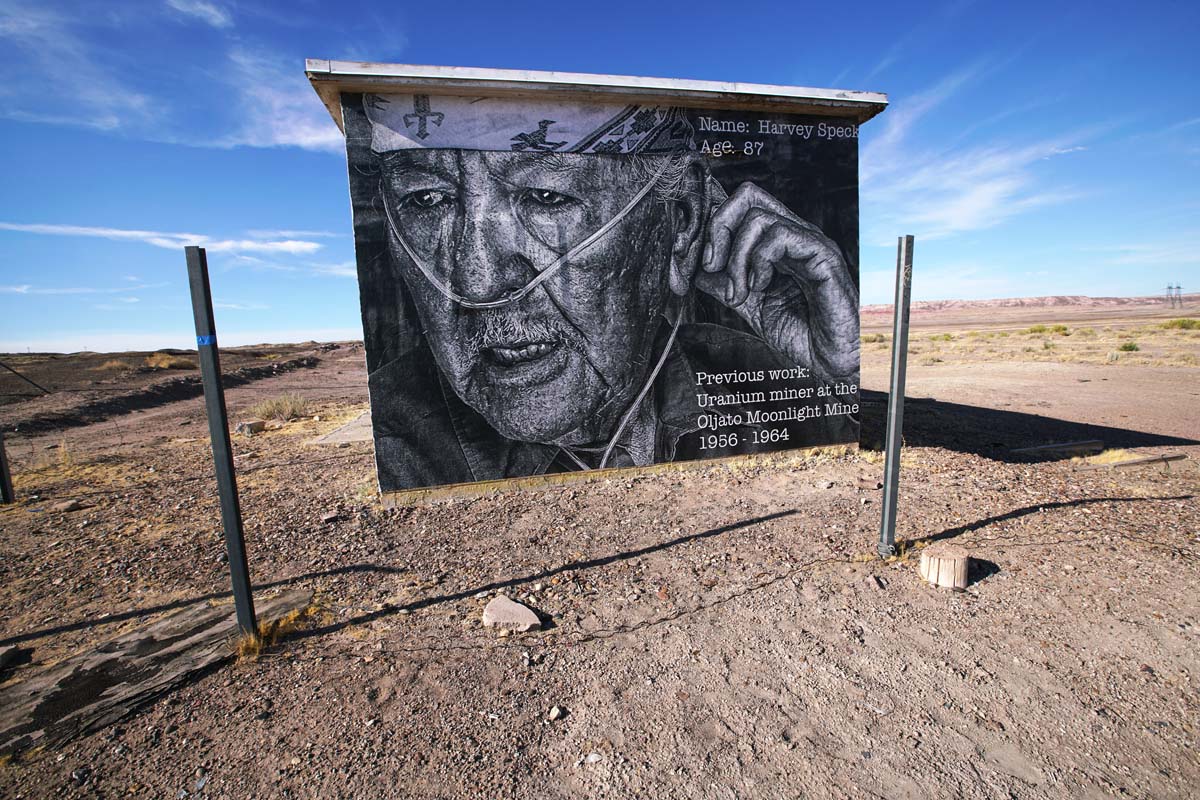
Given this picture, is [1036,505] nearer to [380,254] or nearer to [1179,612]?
[1179,612]

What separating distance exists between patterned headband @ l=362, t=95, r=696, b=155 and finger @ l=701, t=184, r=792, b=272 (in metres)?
0.78


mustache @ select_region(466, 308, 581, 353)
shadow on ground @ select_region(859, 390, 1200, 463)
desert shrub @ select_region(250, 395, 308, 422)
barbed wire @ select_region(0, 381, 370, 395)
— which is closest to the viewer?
mustache @ select_region(466, 308, 581, 353)

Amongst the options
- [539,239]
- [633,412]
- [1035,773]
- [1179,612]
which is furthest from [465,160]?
[1179,612]

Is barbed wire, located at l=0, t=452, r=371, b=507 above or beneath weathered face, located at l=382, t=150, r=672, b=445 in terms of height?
beneath

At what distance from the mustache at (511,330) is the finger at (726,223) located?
6.21 ft

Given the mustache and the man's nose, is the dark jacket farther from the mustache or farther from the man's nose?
the man's nose

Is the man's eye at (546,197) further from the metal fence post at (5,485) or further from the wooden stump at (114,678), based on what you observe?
the metal fence post at (5,485)

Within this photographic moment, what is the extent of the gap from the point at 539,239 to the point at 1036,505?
5437 millimetres

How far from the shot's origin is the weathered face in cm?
570

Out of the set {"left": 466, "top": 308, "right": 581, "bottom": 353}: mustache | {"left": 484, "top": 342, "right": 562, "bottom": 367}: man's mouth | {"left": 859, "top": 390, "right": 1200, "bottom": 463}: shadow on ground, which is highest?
{"left": 466, "top": 308, "right": 581, "bottom": 353}: mustache

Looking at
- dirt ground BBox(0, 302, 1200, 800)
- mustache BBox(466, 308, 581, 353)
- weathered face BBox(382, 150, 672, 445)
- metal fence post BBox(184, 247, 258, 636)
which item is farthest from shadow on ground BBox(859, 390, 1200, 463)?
metal fence post BBox(184, 247, 258, 636)

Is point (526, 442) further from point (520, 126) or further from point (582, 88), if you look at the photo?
point (582, 88)

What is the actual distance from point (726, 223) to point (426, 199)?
339cm

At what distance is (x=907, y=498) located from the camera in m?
5.31
